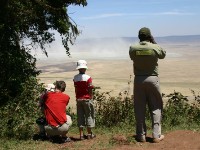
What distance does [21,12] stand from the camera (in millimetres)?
11062

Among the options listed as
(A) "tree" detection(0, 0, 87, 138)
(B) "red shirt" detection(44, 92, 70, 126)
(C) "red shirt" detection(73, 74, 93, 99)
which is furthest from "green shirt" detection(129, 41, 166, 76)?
(A) "tree" detection(0, 0, 87, 138)

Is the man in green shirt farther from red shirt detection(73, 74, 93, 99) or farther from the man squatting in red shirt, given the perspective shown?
the man squatting in red shirt

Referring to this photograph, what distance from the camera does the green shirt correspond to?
824cm

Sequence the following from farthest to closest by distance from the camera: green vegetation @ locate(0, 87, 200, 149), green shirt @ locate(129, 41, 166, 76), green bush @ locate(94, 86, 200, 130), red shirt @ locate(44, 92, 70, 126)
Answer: green bush @ locate(94, 86, 200, 130)
red shirt @ locate(44, 92, 70, 126)
green vegetation @ locate(0, 87, 200, 149)
green shirt @ locate(129, 41, 166, 76)

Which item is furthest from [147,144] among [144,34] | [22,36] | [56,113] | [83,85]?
[22,36]

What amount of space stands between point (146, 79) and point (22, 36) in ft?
18.2

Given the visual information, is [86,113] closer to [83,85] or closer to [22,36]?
[83,85]

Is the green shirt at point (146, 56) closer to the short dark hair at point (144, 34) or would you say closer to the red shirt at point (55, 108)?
the short dark hair at point (144, 34)

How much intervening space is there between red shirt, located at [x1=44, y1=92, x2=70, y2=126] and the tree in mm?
1565

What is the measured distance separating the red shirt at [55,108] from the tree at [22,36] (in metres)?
1.56

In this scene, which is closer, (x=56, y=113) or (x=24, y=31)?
(x=56, y=113)

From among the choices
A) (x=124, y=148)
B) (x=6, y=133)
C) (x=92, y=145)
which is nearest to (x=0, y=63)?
(x=6, y=133)

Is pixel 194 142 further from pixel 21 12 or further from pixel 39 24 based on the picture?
pixel 39 24

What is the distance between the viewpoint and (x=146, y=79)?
8336mm
